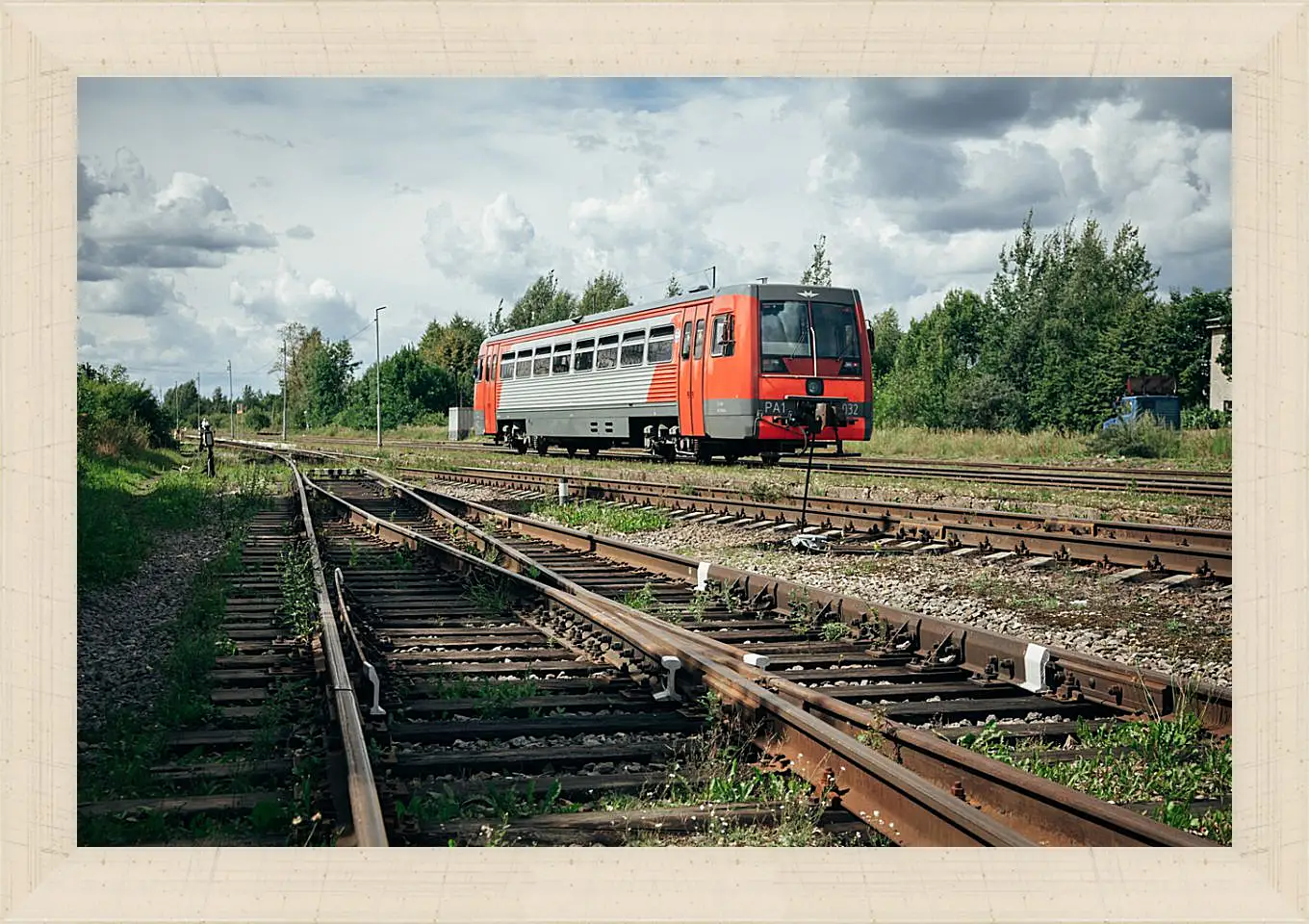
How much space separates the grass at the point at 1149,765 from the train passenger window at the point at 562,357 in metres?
19.5

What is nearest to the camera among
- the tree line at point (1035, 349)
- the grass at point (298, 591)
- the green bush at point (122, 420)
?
the grass at point (298, 591)

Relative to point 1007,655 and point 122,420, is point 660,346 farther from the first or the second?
point 1007,655

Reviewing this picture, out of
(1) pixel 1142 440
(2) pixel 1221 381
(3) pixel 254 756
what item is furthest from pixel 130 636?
(1) pixel 1142 440

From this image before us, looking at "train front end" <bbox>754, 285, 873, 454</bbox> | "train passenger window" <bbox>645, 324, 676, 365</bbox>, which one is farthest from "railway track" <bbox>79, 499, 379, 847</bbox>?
→ "train passenger window" <bbox>645, 324, 676, 365</bbox>

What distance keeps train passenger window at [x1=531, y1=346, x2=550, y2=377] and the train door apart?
6.53m

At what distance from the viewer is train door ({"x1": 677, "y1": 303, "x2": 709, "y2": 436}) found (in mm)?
17875

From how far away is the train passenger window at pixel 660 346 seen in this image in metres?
19.1

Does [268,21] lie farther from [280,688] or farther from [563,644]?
[563,644]

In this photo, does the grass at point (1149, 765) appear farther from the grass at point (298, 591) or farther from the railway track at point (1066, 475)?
the railway track at point (1066, 475)

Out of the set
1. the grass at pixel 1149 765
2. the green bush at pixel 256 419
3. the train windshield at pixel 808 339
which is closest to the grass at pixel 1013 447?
the train windshield at pixel 808 339

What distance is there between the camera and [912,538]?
10344 mm

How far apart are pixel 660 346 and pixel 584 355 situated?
138 inches

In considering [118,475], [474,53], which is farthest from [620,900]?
[118,475]
